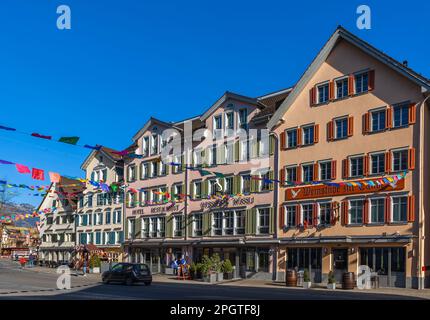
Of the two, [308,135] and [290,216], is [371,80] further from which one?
[290,216]

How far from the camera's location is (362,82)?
3922cm

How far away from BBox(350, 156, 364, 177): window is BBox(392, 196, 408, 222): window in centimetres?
332

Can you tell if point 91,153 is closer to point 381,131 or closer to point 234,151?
point 234,151

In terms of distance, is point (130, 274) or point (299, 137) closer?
point (130, 274)

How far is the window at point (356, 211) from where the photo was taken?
38.4 metres

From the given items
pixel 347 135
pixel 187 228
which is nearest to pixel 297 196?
pixel 347 135

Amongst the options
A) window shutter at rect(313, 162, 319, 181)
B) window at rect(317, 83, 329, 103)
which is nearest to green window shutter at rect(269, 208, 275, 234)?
window shutter at rect(313, 162, 319, 181)

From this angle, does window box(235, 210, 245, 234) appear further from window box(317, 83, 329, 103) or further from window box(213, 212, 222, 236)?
window box(317, 83, 329, 103)

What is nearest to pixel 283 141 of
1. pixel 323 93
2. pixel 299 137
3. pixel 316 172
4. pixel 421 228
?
pixel 299 137

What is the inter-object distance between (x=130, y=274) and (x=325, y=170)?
51.6 feet

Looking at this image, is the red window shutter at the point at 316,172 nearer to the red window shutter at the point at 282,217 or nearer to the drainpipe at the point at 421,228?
the red window shutter at the point at 282,217

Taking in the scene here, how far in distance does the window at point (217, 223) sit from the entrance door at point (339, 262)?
1277 cm

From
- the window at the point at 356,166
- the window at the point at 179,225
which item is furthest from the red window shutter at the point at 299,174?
the window at the point at 179,225
